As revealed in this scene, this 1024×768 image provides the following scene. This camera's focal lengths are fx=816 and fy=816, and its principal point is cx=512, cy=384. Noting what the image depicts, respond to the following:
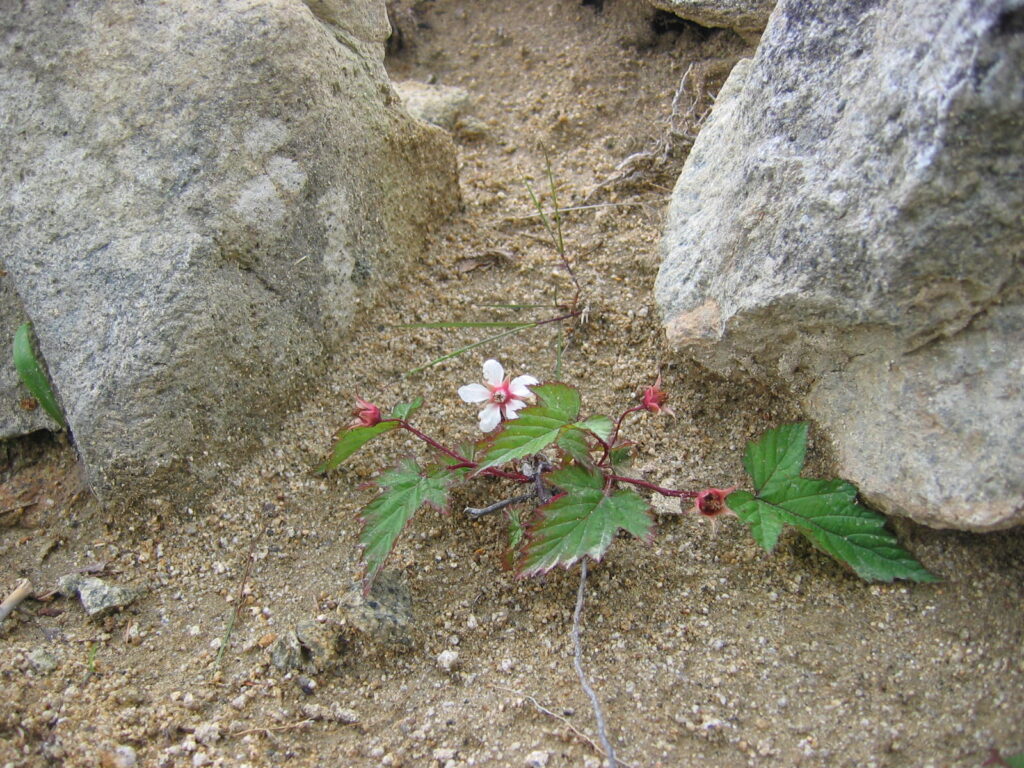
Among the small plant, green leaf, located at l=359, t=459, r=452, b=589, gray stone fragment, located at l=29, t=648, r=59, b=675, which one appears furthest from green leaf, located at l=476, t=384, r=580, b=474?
gray stone fragment, located at l=29, t=648, r=59, b=675

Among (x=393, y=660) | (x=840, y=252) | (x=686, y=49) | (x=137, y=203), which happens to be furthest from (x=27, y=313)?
(x=686, y=49)

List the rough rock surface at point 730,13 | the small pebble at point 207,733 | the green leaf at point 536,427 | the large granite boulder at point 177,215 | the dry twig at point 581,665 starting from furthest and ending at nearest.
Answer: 1. the rough rock surface at point 730,13
2. the large granite boulder at point 177,215
3. the green leaf at point 536,427
4. the small pebble at point 207,733
5. the dry twig at point 581,665

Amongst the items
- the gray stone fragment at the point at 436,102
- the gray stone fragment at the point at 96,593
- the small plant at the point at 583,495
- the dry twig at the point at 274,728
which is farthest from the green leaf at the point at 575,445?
the gray stone fragment at the point at 436,102

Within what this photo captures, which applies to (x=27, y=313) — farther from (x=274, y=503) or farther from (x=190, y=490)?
(x=274, y=503)

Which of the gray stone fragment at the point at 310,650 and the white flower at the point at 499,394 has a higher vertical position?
the white flower at the point at 499,394

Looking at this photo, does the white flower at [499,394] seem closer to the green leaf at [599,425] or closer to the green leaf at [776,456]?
the green leaf at [599,425]

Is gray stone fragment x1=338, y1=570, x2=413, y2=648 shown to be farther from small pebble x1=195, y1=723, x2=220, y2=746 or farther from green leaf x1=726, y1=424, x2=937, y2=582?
green leaf x1=726, y1=424, x2=937, y2=582

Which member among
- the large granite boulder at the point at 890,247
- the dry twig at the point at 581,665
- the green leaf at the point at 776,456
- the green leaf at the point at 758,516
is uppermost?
the large granite boulder at the point at 890,247

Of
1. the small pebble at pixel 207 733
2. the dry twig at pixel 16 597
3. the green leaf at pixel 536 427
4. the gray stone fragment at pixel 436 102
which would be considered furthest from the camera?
the gray stone fragment at pixel 436 102
